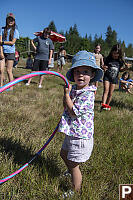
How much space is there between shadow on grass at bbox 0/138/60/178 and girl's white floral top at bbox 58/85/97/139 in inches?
24.6

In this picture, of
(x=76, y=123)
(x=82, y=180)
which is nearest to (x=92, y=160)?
(x=82, y=180)

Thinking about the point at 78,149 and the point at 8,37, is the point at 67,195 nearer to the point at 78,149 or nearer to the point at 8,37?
the point at 78,149

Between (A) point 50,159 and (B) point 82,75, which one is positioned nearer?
(B) point 82,75

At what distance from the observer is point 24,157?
8.04 feet

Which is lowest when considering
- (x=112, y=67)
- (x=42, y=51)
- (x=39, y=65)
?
(x=112, y=67)

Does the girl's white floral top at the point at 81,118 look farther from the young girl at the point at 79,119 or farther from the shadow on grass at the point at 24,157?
the shadow on grass at the point at 24,157

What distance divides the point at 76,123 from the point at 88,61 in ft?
2.18

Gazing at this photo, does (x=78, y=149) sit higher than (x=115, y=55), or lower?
lower

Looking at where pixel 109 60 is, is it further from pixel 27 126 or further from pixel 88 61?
pixel 88 61

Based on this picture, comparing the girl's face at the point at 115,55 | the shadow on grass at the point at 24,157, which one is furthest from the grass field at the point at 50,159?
the girl's face at the point at 115,55

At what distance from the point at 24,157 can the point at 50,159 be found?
14.1 inches

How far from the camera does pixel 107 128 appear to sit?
3535mm

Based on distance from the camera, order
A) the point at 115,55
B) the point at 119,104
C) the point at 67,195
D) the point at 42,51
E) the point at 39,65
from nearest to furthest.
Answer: the point at 67,195, the point at 115,55, the point at 119,104, the point at 42,51, the point at 39,65

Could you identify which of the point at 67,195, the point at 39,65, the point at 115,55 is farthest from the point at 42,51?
the point at 67,195
